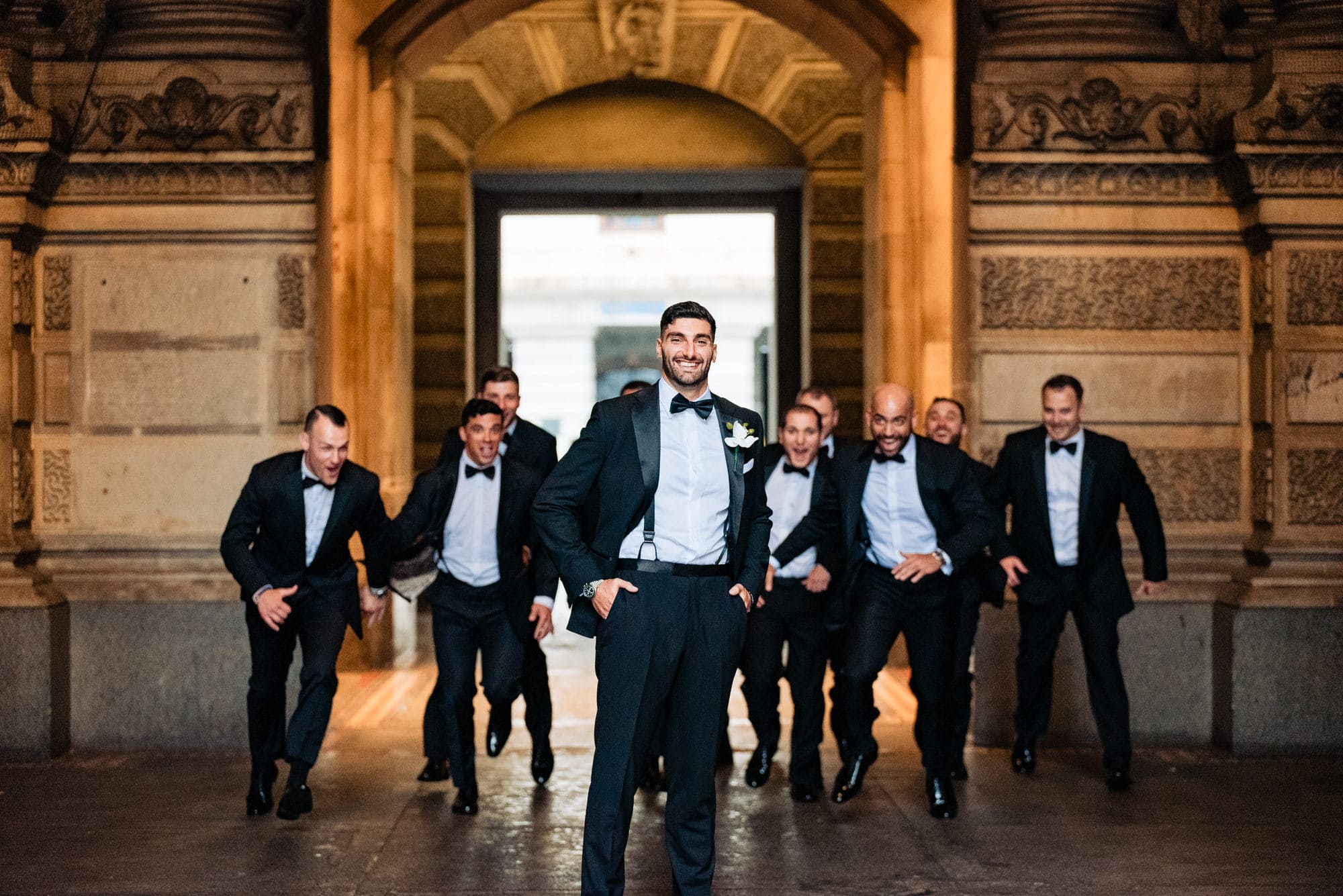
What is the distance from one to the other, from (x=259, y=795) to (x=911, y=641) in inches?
121

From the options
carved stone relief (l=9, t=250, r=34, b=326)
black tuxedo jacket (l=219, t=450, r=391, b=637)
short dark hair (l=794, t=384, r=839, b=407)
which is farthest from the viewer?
carved stone relief (l=9, t=250, r=34, b=326)

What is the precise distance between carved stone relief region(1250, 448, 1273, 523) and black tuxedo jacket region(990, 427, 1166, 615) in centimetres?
122

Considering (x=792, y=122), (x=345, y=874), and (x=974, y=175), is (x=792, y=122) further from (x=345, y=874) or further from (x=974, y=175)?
(x=345, y=874)

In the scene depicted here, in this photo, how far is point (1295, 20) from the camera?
27.4ft

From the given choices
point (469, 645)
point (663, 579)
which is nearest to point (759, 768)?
point (469, 645)

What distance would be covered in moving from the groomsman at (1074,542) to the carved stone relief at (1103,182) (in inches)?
59.4

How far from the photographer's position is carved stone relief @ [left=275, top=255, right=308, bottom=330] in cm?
848

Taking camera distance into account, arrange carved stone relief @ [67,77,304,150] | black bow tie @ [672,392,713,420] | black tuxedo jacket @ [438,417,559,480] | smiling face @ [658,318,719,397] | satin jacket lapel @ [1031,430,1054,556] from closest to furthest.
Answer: smiling face @ [658,318,719,397] < black bow tie @ [672,392,713,420] < satin jacket lapel @ [1031,430,1054,556] < black tuxedo jacket @ [438,417,559,480] < carved stone relief @ [67,77,304,150]

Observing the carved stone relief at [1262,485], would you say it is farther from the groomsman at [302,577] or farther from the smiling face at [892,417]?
the groomsman at [302,577]

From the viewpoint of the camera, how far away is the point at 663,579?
4.90m

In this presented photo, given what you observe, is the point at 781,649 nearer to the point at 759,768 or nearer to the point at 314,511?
→ the point at 759,768

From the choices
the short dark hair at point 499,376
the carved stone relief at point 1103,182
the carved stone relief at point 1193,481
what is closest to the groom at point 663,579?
the short dark hair at point 499,376

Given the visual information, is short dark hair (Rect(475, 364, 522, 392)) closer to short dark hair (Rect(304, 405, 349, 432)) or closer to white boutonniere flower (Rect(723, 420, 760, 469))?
short dark hair (Rect(304, 405, 349, 432))

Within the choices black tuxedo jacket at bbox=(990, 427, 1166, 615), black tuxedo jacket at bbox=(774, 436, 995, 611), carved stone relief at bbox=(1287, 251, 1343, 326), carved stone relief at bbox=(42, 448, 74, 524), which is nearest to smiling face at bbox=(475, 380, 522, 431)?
black tuxedo jacket at bbox=(774, 436, 995, 611)
